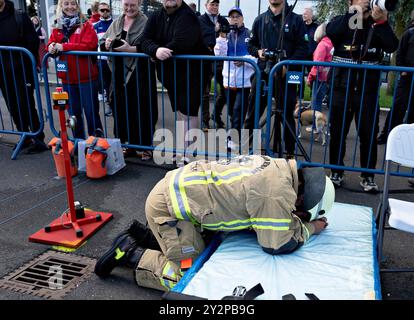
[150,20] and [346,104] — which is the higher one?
[150,20]

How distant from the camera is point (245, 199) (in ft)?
8.65

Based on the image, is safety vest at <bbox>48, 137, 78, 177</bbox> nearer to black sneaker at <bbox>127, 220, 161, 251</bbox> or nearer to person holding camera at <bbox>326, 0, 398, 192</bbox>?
black sneaker at <bbox>127, 220, 161, 251</bbox>

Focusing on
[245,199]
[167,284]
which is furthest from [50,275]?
[245,199]

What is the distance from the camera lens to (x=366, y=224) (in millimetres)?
3293

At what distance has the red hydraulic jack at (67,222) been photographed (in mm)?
3350

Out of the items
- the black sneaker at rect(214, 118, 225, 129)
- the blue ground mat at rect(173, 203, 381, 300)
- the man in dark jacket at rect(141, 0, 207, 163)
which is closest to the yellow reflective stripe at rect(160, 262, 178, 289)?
the blue ground mat at rect(173, 203, 381, 300)

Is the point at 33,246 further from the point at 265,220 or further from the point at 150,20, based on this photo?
the point at 150,20

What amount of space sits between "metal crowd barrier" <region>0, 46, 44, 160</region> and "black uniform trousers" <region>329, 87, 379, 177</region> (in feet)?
12.7

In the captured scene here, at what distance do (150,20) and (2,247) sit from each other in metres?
3.00

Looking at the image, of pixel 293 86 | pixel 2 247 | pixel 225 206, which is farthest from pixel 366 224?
pixel 2 247

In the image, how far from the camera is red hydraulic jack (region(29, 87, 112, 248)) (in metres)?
3.35
